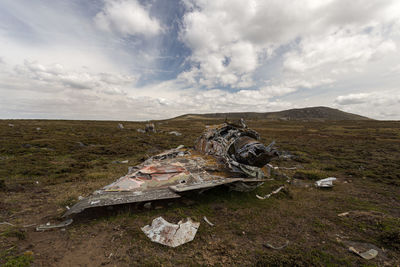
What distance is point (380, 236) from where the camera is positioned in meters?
4.51

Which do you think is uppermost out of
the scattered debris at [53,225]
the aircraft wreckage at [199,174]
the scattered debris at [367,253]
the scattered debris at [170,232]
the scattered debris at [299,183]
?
the aircraft wreckage at [199,174]

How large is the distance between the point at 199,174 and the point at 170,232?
8.62 ft

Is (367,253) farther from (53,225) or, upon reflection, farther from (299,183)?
(53,225)

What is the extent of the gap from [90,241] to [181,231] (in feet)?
8.04

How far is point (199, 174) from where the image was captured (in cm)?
665

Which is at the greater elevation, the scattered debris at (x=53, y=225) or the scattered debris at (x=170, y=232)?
the scattered debris at (x=53, y=225)

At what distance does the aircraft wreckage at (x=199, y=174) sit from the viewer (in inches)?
202

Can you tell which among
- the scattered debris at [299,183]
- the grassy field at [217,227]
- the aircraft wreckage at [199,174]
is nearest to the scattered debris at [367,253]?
the grassy field at [217,227]

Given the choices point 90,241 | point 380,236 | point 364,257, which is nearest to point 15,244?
point 90,241

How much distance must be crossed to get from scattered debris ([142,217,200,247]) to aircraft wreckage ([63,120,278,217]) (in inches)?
31.1

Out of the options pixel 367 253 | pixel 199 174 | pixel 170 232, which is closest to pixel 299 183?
pixel 367 253

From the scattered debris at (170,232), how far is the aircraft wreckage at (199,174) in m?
0.79

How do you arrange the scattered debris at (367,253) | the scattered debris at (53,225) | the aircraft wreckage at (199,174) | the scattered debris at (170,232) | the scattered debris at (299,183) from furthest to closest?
the scattered debris at (299,183), the aircraft wreckage at (199,174), the scattered debris at (53,225), the scattered debris at (170,232), the scattered debris at (367,253)

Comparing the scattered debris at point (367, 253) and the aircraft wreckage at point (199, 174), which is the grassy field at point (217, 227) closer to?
the scattered debris at point (367, 253)
